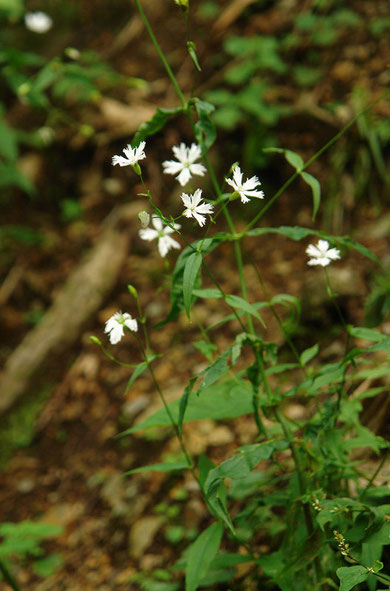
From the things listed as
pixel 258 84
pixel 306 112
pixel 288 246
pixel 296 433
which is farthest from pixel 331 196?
pixel 296 433

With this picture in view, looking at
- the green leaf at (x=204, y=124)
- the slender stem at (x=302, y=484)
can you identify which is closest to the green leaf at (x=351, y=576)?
the slender stem at (x=302, y=484)

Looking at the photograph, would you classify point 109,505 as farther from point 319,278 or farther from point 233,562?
point 319,278

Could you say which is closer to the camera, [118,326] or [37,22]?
[118,326]

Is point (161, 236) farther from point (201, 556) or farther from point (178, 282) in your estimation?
point (201, 556)

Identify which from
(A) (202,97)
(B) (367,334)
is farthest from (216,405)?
(A) (202,97)

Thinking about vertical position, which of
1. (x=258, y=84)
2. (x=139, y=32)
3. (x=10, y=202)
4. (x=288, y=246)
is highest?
(x=139, y=32)

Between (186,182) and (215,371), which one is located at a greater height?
(186,182)
